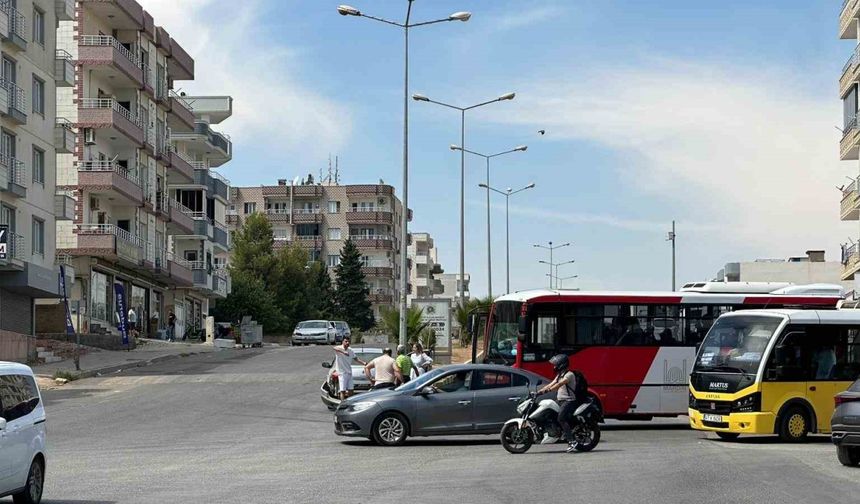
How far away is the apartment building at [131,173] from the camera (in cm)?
6512

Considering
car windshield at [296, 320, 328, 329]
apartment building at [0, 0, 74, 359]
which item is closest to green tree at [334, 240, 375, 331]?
car windshield at [296, 320, 328, 329]

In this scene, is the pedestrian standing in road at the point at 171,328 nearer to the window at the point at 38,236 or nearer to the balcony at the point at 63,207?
the balcony at the point at 63,207

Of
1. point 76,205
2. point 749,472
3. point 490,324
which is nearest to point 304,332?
point 76,205

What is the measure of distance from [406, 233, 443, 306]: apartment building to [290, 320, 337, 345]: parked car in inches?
3473

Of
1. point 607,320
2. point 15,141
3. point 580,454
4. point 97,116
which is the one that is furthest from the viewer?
point 97,116

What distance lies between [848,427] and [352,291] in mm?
113711

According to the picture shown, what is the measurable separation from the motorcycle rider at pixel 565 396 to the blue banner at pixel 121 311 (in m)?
37.9

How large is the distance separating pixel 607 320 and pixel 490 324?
2.68 metres

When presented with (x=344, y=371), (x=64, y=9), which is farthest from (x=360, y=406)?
(x=64, y=9)

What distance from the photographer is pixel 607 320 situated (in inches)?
1148

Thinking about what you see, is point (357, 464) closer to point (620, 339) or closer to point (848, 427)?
point (848, 427)

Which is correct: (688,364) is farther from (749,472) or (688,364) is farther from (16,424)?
(16,424)

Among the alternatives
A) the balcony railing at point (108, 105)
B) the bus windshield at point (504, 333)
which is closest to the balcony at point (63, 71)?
the balcony railing at point (108, 105)

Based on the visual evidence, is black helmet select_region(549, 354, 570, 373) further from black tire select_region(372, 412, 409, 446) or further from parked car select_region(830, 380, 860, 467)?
parked car select_region(830, 380, 860, 467)
